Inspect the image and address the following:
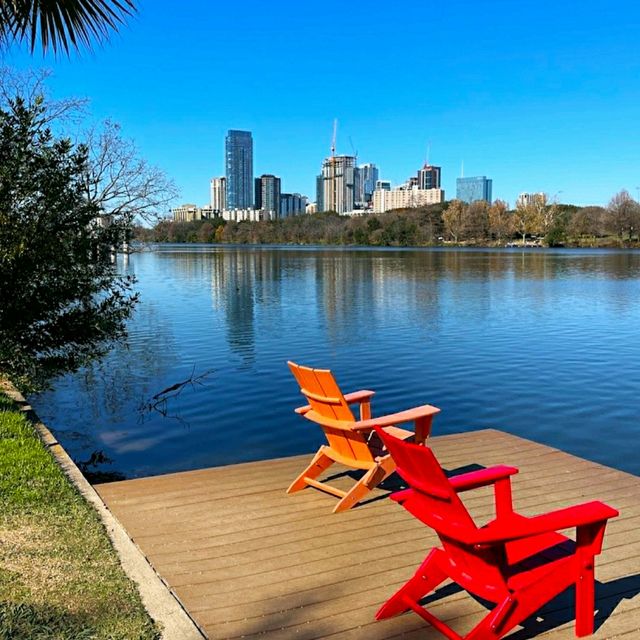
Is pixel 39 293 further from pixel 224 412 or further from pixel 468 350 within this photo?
pixel 468 350

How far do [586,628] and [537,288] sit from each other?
32352 mm

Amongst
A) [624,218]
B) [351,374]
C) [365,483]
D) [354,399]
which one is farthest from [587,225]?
[365,483]

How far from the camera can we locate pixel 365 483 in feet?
16.3

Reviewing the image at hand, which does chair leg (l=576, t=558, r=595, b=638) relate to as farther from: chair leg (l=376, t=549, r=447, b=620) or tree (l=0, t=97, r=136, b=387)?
tree (l=0, t=97, r=136, b=387)

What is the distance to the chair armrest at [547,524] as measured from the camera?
118 inches

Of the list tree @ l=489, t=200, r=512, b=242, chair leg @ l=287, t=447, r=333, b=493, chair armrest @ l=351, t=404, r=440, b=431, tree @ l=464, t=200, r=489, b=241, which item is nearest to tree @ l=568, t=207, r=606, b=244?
tree @ l=489, t=200, r=512, b=242

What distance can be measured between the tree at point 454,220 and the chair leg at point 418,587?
431 ft

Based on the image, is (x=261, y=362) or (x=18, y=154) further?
(x=261, y=362)

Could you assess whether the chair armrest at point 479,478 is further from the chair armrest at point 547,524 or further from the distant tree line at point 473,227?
the distant tree line at point 473,227

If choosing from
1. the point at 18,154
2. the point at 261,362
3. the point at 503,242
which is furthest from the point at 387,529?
the point at 503,242

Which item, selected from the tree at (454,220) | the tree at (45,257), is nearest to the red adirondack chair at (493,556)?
the tree at (45,257)

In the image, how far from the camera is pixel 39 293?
7.89 metres

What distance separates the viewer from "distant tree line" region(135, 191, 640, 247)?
117 m

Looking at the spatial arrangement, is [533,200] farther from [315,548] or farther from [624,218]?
[315,548]
